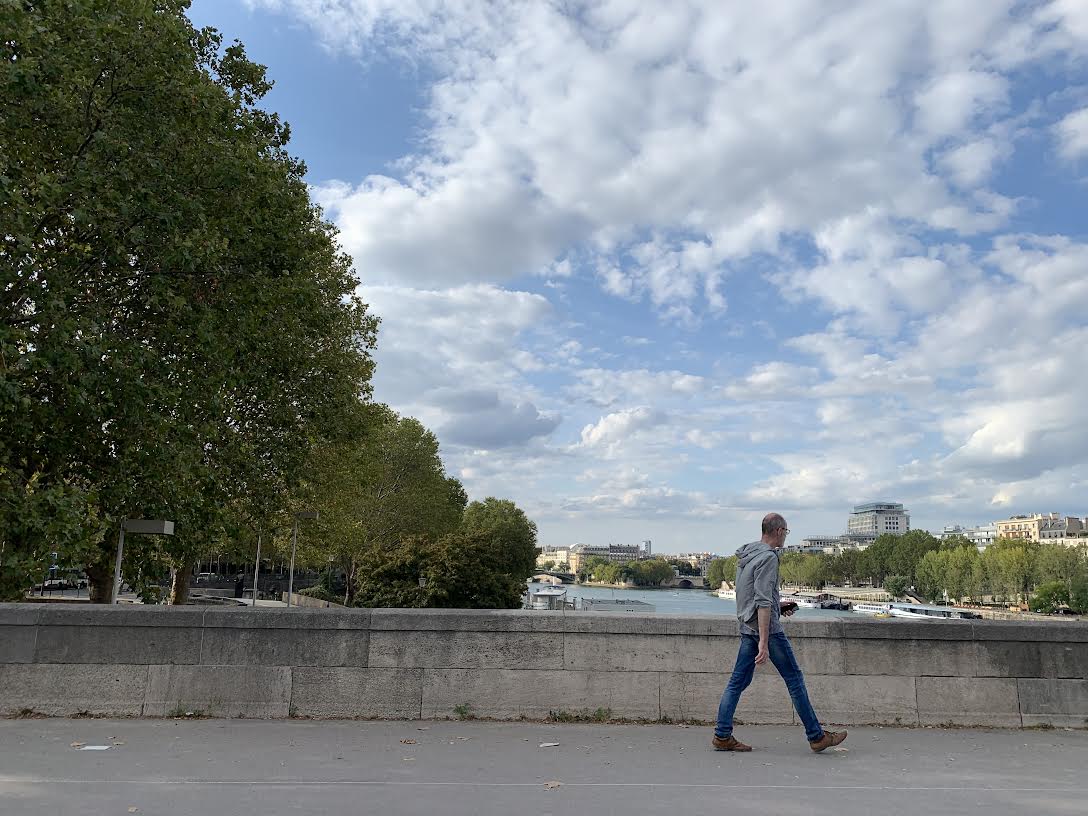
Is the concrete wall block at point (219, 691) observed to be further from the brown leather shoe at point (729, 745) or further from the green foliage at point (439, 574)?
the green foliage at point (439, 574)

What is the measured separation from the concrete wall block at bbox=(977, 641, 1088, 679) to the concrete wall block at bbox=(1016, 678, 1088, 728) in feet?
0.23

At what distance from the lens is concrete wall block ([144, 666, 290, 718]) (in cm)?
714

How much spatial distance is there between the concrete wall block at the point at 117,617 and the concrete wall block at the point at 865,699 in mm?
5475

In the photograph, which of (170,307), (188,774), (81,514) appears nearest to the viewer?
(188,774)

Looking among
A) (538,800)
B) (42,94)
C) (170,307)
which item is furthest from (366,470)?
(538,800)

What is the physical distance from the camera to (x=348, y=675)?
731cm

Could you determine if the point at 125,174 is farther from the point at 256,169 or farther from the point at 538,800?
the point at 538,800

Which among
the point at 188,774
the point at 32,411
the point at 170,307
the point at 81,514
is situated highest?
the point at 170,307

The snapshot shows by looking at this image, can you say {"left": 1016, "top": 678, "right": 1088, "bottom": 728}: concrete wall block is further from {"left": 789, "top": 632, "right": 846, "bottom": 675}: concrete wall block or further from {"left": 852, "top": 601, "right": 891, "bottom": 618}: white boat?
{"left": 852, "top": 601, "right": 891, "bottom": 618}: white boat

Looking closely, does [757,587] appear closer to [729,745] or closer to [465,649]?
[729,745]

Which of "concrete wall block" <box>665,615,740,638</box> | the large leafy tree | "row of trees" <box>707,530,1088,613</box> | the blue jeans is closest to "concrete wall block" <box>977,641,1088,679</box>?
"concrete wall block" <box>665,615,740,638</box>

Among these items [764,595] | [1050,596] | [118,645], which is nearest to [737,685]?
[764,595]

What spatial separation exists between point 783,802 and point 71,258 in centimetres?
1108

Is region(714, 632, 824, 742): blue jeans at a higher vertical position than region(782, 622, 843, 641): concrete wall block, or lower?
lower
